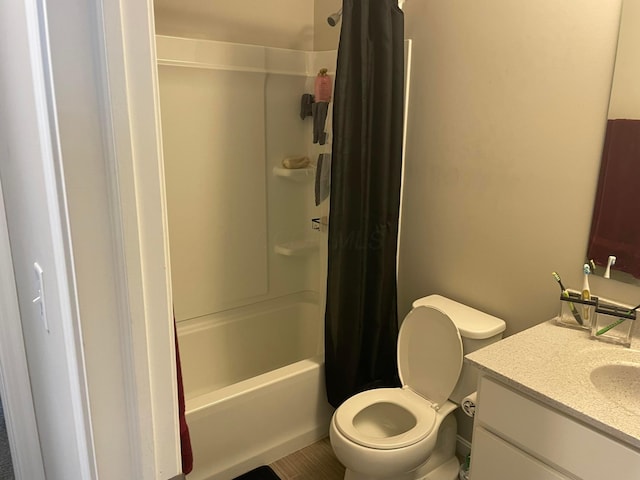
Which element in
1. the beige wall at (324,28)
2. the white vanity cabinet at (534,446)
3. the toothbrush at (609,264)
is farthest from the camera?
the beige wall at (324,28)

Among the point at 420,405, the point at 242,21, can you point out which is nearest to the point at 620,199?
the point at 420,405

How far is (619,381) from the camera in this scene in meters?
1.43

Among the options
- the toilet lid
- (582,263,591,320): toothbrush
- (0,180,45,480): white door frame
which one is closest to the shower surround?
the toilet lid

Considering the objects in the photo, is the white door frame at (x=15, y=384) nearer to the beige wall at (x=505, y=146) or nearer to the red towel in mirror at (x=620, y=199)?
the beige wall at (x=505, y=146)

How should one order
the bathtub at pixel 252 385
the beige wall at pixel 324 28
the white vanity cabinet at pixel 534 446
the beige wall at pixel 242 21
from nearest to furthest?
the white vanity cabinet at pixel 534 446, the bathtub at pixel 252 385, the beige wall at pixel 242 21, the beige wall at pixel 324 28

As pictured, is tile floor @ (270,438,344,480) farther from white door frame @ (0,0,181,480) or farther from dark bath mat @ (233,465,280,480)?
white door frame @ (0,0,181,480)

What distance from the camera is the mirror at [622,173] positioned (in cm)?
152

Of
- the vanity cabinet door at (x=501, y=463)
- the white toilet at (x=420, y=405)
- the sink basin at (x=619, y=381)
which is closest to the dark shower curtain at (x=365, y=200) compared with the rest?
the white toilet at (x=420, y=405)

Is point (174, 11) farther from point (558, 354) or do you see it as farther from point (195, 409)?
point (558, 354)

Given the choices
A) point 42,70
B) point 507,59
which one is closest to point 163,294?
point 42,70

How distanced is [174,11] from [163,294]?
1.96m

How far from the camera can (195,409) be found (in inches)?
73.7

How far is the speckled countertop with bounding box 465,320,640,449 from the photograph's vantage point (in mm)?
1187

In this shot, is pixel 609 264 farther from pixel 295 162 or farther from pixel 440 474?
pixel 295 162
